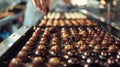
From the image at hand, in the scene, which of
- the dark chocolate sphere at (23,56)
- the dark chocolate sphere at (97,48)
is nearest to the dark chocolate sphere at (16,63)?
the dark chocolate sphere at (23,56)

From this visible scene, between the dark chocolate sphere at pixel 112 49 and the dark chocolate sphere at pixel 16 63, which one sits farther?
the dark chocolate sphere at pixel 112 49

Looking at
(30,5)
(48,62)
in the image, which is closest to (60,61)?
(48,62)

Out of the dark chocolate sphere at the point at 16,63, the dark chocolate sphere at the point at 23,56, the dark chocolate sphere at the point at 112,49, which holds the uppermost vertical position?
the dark chocolate sphere at the point at 16,63

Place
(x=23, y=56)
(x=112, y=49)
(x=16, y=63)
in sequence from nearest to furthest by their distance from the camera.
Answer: (x=16, y=63) < (x=23, y=56) < (x=112, y=49)

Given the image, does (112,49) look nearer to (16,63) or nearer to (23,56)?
(23,56)

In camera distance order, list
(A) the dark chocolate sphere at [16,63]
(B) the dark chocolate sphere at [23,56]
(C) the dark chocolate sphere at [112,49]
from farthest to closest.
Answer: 1. (C) the dark chocolate sphere at [112,49]
2. (B) the dark chocolate sphere at [23,56]
3. (A) the dark chocolate sphere at [16,63]

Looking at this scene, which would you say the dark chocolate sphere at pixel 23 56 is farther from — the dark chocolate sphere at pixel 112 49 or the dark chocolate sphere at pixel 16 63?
the dark chocolate sphere at pixel 112 49

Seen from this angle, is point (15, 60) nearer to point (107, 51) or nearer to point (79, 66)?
point (79, 66)

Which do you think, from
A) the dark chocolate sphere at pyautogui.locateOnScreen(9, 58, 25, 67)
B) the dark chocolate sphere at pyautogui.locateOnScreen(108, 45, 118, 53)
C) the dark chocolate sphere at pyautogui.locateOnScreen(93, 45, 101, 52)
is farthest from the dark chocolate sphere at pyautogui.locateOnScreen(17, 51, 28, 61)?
the dark chocolate sphere at pyautogui.locateOnScreen(108, 45, 118, 53)

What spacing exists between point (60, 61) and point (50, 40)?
89 cm

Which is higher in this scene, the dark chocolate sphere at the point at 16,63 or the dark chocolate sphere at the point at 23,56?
the dark chocolate sphere at the point at 16,63

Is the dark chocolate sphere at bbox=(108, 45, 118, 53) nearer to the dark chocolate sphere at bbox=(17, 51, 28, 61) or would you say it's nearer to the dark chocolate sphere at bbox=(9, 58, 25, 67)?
the dark chocolate sphere at bbox=(17, 51, 28, 61)

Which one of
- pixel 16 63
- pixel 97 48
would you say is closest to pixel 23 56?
pixel 16 63

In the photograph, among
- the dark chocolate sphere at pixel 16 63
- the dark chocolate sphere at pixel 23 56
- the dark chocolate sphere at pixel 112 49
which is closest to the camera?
the dark chocolate sphere at pixel 16 63
